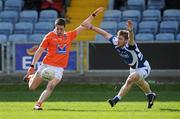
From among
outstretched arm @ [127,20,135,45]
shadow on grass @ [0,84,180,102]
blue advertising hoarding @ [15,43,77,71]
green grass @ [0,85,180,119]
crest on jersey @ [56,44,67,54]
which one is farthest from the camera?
blue advertising hoarding @ [15,43,77,71]

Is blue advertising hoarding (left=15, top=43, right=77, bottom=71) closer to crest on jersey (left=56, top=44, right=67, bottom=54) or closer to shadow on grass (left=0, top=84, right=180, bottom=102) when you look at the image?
shadow on grass (left=0, top=84, right=180, bottom=102)

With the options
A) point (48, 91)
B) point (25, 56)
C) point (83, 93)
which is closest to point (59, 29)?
point (48, 91)

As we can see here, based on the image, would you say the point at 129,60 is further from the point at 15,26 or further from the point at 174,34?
the point at 15,26

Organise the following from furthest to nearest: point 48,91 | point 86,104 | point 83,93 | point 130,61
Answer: point 83,93, point 86,104, point 130,61, point 48,91

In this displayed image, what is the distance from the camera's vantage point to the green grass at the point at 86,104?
14953mm

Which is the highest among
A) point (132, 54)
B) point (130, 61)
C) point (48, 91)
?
point (132, 54)

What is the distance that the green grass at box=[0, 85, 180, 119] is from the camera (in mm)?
14953

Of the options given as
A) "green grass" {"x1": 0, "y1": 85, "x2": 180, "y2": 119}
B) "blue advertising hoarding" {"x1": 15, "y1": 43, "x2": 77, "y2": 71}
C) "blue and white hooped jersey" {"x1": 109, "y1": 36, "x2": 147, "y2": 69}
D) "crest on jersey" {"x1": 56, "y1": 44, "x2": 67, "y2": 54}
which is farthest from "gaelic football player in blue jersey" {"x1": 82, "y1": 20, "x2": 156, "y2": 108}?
"blue advertising hoarding" {"x1": 15, "y1": 43, "x2": 77, "y2": 71}

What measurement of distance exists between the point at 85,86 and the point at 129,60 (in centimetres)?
676

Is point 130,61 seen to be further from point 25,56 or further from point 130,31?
point 25,56

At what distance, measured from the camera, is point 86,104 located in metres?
18.2

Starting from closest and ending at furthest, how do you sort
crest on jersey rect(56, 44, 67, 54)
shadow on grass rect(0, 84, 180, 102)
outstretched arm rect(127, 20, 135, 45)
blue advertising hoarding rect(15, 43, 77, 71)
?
outstretched arm rect(127, 20, 135, 45) → crest on jersey rect(56, 44, 67, 54) → shadow on grass rect(0, 84, 180, 102) → blue advertising hoarding rect(15, 43, 77, 71)

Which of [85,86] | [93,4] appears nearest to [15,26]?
[93,4]

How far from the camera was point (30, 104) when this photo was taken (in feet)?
59.8
